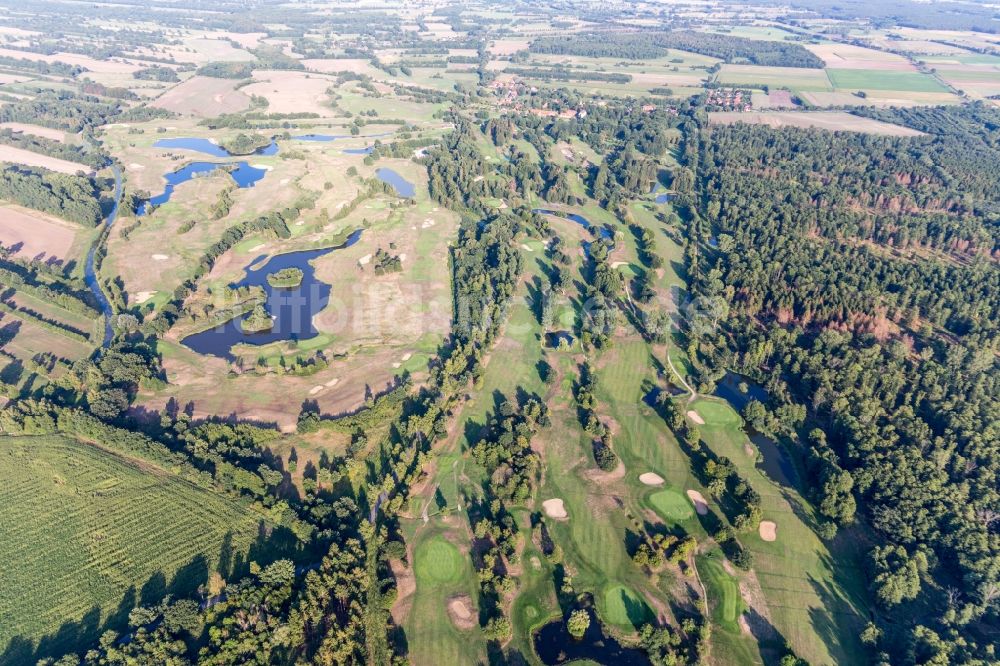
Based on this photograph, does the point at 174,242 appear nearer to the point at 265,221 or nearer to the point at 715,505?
the point at 265,221

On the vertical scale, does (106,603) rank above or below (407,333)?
below

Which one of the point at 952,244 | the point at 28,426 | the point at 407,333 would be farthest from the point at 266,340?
the point at 952,244

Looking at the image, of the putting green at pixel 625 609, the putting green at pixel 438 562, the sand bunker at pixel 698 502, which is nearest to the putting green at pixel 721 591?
the sand bunker at pixel 698 502

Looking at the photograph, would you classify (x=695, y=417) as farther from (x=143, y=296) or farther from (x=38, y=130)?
(x=38, y=130)


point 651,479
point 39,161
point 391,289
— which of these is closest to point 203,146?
point 39,161

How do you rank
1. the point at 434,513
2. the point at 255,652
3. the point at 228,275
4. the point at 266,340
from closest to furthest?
the point at 255,652 < the point at 434,513 < the point at 266,340 < the point at 228,275

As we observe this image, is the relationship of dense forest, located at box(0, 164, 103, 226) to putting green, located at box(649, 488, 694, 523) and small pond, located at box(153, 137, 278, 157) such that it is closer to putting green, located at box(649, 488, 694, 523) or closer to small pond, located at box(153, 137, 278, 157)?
small pond, located at box(153, 137, 278, 157)

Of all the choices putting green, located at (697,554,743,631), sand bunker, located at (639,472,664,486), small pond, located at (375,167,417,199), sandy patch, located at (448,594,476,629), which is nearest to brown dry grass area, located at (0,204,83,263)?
small pond, located at (375,167,417,199)
